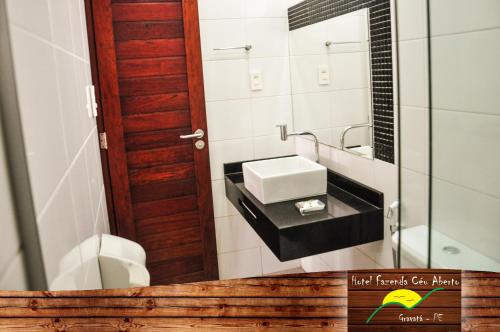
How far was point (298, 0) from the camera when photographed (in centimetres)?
47

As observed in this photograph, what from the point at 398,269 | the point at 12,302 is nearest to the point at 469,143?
the point at 398,269

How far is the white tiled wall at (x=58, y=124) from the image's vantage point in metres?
0.31

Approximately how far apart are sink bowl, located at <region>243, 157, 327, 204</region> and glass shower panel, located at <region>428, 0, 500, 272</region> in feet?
0.47

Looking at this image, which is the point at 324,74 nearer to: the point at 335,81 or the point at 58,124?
the point at 335,81

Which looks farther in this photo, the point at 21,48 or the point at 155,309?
the point at 155,309

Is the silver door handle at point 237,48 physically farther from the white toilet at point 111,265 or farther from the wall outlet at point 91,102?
the white toilet at point 111,265

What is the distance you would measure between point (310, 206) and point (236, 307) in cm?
15

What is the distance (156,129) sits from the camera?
1.56 ft

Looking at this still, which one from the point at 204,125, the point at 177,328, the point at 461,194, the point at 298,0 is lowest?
the point at 177,328

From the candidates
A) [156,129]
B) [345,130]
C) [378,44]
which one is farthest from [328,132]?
[156,129]

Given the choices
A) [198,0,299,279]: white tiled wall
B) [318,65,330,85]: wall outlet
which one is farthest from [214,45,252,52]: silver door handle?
[318,65,330,85]: wall outlet

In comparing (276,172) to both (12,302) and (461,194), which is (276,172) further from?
(12,302)

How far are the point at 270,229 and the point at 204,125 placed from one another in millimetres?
148

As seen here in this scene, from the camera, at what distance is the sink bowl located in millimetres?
485
